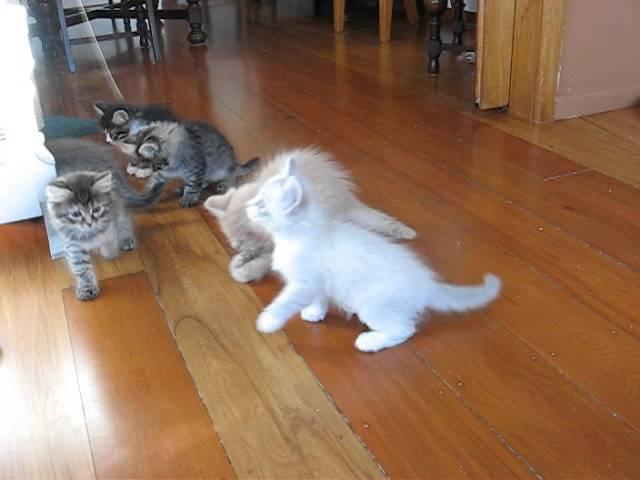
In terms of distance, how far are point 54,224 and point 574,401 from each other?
1.10 metres

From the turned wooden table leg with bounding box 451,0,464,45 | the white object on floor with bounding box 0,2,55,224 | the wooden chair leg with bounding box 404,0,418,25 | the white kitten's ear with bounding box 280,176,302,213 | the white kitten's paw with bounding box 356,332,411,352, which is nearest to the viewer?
the white kitten's ear with bounding box 280,176,302,213

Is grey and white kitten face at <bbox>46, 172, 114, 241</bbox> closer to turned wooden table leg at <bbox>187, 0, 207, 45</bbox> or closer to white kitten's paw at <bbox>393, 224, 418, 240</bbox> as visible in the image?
white kitten's paw at <bbox>393, 224, 418, 240</bbox>

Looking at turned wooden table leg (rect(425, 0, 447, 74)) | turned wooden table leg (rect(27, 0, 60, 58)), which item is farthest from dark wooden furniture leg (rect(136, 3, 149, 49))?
turned wooden table leg (rect(425, 0, 447, 74))

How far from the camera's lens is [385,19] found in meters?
3.50

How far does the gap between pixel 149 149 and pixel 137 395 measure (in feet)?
2.70

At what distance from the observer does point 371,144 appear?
6.93 ft

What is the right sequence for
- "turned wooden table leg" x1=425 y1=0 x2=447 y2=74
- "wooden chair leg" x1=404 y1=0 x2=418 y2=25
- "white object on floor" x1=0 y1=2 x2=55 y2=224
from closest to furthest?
"white object on floor" x1=0 y1=2 x2=55 y2=224 < "turned wooden table leg" x1=425 y1=0 x2=447 y2=74 < "wooden chair leg" x1=404 y1=0 x2=418 y2=25

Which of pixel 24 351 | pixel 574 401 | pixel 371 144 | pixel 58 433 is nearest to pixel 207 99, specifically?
pixel 371 144

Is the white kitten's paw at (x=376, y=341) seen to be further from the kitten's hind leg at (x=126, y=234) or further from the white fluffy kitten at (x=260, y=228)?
the kitten's hind leg at (x=126, y=234)

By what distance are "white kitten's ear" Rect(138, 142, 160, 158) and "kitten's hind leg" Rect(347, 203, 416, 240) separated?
61cm

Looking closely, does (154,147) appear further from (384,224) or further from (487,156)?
(487,156)

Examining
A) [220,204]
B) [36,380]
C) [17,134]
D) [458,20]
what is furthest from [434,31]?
[36,380]

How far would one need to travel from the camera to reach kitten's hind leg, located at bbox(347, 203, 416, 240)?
139cm

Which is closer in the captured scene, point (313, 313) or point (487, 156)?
point (313, 313)
